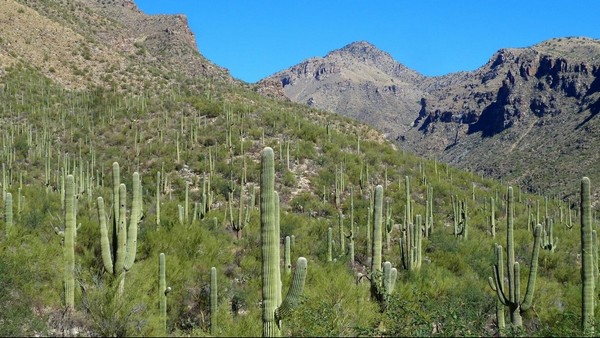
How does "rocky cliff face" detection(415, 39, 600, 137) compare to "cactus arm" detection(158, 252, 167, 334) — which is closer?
"cactus arm" detection(158, 252, 167, 334)

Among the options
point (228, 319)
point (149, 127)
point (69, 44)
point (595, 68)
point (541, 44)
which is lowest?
point (228, 319)

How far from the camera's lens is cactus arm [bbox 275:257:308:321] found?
24.0 ft

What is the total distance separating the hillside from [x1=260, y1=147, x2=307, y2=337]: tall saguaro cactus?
3 centimetres

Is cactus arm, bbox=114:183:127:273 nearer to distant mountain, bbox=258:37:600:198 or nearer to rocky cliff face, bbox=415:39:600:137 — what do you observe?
distant mountain, bbox=258:37:600:198

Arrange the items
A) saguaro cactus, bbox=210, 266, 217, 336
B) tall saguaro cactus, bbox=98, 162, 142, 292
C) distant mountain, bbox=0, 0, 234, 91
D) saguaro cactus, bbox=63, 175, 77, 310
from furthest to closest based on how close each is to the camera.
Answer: distant mountain, bbox=0, 0, 234, 91 < tall saguaro cactus, bbox=98, 162, 142, 292 < saguaro cactus, bbox=63, 175, 77, 310 < saguaro cactus, bbox=210, 266, 217, 336

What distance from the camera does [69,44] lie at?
4566 cm

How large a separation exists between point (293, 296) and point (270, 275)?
43 centimetres

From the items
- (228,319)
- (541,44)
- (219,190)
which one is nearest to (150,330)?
(228,319)

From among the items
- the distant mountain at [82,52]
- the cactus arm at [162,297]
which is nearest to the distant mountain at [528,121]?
the distant mountain at [82,52]

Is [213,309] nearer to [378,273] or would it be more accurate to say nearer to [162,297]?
[162,297]

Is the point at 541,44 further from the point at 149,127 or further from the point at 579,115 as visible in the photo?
the point at 149,127

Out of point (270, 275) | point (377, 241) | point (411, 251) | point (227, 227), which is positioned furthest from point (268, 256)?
point (227, 227)

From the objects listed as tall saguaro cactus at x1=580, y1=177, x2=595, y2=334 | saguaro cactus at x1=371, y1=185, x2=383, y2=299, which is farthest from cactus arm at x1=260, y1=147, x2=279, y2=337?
tall saguaro cactus at x1=580, y1=177, x2=595, y2=334

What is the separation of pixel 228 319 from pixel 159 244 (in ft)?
14.8
